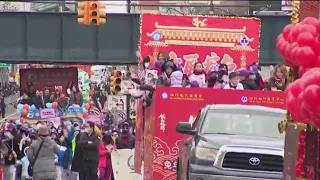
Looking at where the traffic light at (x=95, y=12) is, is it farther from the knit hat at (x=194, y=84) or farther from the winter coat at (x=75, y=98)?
the winter coat at (x=75, y=98)

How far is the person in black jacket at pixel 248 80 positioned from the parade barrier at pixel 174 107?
1.37 metres

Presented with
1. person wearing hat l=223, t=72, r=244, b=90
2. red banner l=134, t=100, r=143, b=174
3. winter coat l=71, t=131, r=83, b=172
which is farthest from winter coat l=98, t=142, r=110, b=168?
person wearing hat l=223, t=72, r=244, b=90

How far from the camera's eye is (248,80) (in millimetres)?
15547

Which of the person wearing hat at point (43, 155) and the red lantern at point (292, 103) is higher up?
the red lantern at point (292, 103)

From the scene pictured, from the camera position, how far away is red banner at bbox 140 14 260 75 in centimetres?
2084

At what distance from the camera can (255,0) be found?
7744 cm

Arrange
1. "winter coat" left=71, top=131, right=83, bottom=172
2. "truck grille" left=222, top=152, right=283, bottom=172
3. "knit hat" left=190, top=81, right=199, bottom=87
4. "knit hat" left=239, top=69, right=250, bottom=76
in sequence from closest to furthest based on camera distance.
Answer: "truck grille" left=222, top=152, right=283, bottom=172 → "knit hat" left=239, top=69, right=250, bottom=76 → "knit hat" left=190, top=81, right=199, bottom=87 → "winter coat" left=71, top=131, right=83, bottom=172

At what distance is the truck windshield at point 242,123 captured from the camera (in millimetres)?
12266

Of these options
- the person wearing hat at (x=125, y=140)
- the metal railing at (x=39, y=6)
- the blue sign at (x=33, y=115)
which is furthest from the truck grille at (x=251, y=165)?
the blue sign at (x=33, y=115)

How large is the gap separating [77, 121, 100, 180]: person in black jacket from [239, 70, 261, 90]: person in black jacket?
191 inches

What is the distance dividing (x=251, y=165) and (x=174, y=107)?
7.98 ft

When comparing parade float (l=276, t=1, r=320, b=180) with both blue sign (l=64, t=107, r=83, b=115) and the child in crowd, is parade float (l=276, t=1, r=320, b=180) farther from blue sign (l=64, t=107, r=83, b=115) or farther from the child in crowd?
blue sign (l=64, t=107, r=83, b=115)

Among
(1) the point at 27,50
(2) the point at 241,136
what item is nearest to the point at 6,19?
(1) the point at 27,50

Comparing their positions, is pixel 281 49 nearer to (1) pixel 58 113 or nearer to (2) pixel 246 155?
(2) pixel 246 155
